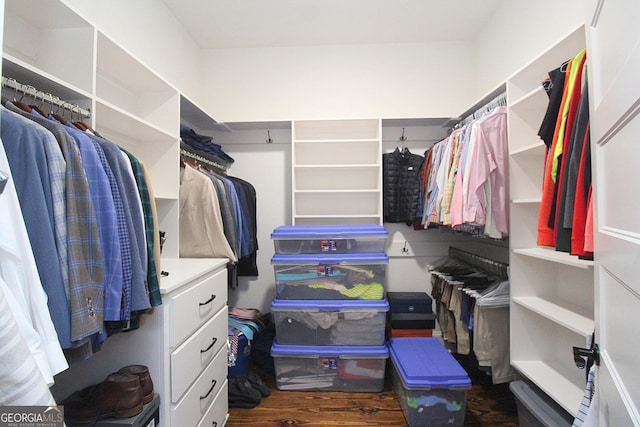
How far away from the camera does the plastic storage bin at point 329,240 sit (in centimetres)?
194

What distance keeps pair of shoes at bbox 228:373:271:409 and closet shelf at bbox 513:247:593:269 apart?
1.80 m

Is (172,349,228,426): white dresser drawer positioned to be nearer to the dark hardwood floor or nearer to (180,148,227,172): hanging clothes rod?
the dark hardwood floor

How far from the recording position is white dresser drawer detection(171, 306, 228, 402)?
1.10 m

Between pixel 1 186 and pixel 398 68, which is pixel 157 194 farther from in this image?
pixel 398 68

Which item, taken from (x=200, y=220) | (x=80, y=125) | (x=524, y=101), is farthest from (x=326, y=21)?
(x=80, y=125)

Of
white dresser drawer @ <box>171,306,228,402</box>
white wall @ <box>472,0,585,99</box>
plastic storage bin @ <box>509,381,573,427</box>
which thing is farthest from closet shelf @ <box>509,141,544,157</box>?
white dresser drawer @ <box>171,306,228,402</box>

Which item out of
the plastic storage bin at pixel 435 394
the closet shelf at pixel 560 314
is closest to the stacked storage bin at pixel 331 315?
the plastic storage bin at pixel 435 394

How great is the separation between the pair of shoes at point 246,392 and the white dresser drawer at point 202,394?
0.22 meters

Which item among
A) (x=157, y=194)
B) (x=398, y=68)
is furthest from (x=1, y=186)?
(x=398, y=68)

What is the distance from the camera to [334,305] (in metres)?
1.88

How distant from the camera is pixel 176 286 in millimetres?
1095

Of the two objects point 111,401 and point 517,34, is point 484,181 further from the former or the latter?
point 111,401

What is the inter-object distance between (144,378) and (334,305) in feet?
3.73

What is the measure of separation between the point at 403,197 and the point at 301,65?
5.02 feet
